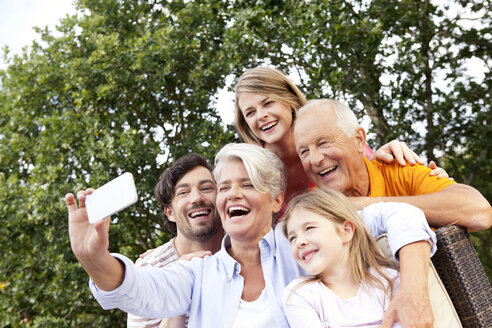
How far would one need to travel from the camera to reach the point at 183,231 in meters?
3.33

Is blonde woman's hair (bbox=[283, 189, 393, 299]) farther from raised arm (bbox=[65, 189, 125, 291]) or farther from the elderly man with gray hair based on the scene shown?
raised arm (bbox=[65, 189, 125, 291])

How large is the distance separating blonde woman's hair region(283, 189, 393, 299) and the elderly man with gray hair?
0.22 metres

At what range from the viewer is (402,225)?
204 cm

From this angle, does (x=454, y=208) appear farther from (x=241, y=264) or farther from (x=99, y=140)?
(x=99, y=140)

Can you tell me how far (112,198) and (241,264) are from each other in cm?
100

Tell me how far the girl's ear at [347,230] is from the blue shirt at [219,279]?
0.14m

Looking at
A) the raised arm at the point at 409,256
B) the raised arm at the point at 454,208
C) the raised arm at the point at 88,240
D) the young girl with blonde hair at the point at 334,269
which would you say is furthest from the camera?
the raised arm at the point at 454,208

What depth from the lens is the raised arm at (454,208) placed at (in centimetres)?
228

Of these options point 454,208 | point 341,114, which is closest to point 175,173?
point 341,114

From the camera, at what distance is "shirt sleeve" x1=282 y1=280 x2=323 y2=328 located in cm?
196

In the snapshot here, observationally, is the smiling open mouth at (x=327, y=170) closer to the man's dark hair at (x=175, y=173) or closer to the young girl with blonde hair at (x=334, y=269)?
the young girl with blonde hair at (x=334, y=269)

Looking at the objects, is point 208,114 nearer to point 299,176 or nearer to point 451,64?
point 299,176

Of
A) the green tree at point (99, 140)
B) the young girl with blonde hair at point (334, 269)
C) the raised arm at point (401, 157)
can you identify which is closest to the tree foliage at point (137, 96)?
the green tree at point (99, 140)

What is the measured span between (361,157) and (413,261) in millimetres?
804
